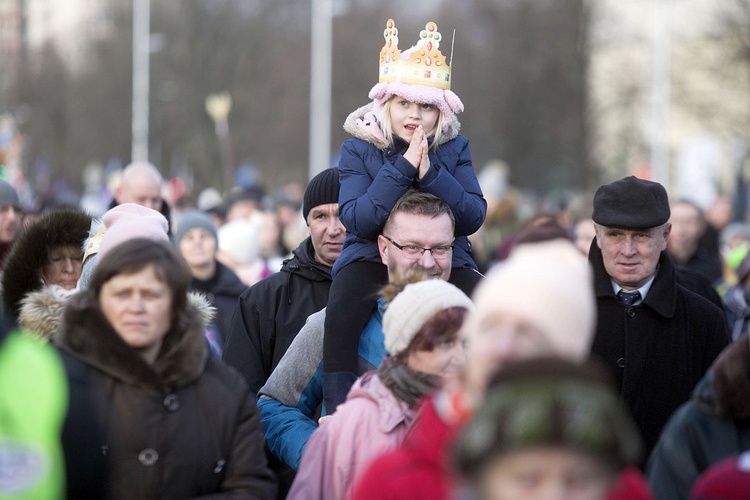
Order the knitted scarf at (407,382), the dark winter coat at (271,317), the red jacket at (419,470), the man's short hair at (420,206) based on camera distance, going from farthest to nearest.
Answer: the dark winter coat at (271,317)
the man's short hair at (420,206)
the knitted scarf at (407,382)
the red jacket at (419,470)

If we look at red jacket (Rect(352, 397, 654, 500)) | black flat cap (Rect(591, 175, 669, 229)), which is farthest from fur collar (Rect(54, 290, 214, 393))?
black flat cap (Rect(591, 175, 669, 229))

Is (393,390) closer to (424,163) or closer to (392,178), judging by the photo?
(392,178)

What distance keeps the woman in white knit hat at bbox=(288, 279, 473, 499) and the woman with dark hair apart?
0.26 meters

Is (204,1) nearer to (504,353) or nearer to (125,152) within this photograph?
(125,152)

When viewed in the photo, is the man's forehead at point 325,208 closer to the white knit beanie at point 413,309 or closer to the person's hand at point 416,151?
the person's hand at point 416,151

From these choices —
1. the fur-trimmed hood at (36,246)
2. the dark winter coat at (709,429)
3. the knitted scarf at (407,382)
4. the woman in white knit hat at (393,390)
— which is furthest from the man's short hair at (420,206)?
the dark winter coat at (709,429)

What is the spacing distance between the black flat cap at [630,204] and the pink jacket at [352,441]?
2.07 m

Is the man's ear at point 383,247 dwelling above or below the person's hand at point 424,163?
below

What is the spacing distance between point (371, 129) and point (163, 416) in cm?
235

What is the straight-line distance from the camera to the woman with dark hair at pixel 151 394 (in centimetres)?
491

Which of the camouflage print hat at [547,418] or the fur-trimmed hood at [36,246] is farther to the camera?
the fur-trimmed hood at [36,246]

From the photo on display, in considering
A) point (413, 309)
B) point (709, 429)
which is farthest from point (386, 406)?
point (709, 429)

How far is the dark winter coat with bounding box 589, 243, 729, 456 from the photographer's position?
22.4ft

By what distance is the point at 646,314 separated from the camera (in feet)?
22.9
